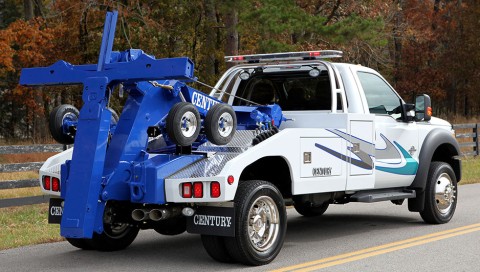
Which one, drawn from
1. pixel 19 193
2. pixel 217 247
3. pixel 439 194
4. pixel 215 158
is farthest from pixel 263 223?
pixel 19 193

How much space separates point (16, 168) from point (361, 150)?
22.8 ft

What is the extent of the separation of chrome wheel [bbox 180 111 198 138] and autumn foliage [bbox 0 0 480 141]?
1534 centimetres

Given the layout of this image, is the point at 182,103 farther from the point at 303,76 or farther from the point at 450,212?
the point at 450,212

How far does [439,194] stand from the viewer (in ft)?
36.3

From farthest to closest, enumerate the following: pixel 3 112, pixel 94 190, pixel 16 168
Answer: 1. pixel 3 112
2. pixel 16 168
3. pixel 94 190

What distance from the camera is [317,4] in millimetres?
27703

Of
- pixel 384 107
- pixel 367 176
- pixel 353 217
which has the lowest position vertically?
pixel 353 217

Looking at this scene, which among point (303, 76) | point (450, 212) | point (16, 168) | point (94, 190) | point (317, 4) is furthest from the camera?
point (317, 4)

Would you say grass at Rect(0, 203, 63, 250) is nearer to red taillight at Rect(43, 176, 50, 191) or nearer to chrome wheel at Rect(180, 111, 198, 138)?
red taillight at Rect(43, 176, 50, 191)

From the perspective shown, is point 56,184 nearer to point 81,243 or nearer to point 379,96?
point 81,243

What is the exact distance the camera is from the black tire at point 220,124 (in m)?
7.86

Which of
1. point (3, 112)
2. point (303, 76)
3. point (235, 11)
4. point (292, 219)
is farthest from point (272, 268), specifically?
point (3, 112)

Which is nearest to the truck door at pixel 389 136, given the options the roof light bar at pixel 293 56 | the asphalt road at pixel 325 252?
the roof light bar at pixel 293 56

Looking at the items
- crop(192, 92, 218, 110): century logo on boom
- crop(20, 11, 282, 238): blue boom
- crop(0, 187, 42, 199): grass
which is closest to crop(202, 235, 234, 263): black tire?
crop(20, 11, 282, 238): blue boom
